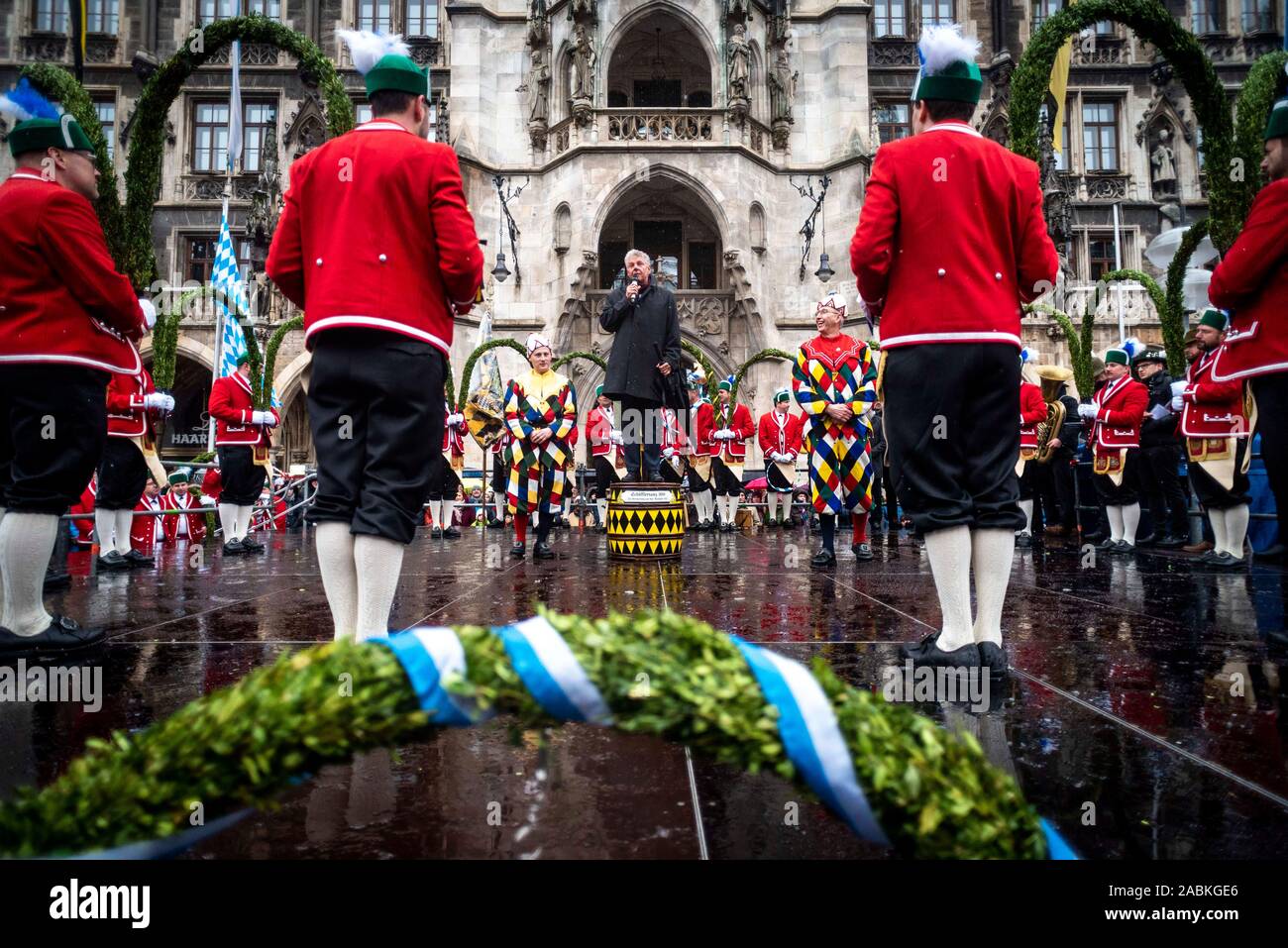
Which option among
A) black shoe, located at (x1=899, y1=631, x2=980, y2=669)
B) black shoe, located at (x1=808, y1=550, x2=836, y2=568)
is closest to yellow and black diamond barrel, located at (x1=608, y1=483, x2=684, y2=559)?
black shoe, located at (x1=808, y1=550, x2=836, y2=568)

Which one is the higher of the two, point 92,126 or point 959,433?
point 92,126

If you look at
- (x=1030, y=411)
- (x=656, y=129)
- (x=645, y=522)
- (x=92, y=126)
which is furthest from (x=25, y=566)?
(x=656, y=129)

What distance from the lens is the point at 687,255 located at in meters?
27.0

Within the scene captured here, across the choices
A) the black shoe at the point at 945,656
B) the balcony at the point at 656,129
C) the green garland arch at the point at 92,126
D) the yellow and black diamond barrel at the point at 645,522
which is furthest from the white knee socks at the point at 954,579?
the balcony at the point at 656,129

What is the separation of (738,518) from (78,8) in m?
13.5

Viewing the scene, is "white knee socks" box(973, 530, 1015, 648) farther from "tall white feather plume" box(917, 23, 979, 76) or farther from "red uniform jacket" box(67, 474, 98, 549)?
"red uniform jacket" box(67, 474, 98, 549)

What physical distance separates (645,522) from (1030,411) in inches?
226

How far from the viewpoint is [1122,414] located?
9453 millimetres

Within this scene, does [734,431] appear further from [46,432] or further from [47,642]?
[47,642]

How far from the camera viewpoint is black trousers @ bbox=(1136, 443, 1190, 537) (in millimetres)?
9836
